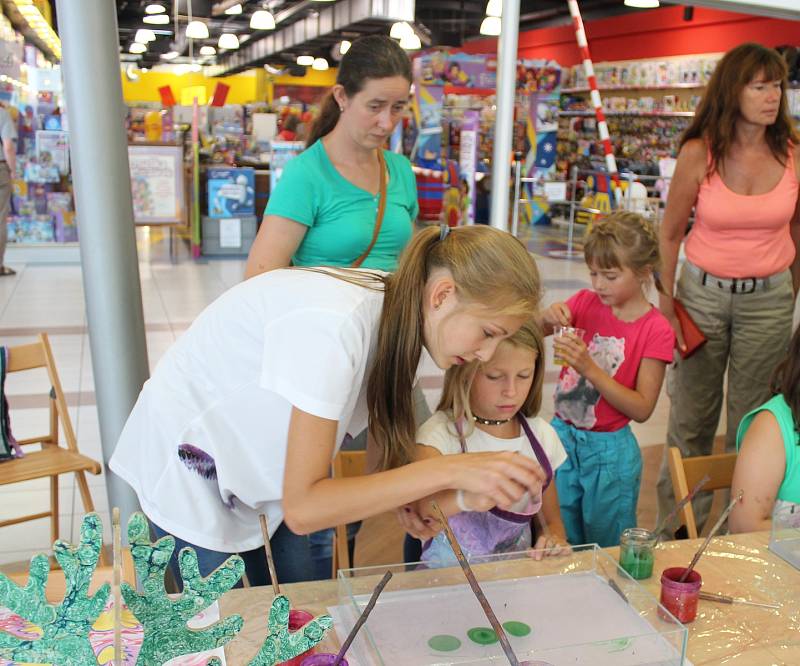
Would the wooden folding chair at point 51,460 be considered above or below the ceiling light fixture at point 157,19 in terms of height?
below

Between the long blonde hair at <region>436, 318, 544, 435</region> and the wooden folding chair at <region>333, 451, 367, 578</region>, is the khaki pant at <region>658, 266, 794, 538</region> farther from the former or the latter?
the wooden folding chair at <region>333, 451, 367, 578</region>

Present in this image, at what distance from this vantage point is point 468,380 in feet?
6.06

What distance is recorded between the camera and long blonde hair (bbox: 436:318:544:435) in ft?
6.06

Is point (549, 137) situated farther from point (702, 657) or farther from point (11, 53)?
point (702, 657)

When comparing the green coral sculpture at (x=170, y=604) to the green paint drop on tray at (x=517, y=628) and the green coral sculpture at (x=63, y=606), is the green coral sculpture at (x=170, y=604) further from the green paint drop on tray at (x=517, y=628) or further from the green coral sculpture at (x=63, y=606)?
the green paint drop on tray at (x=517, y=628)

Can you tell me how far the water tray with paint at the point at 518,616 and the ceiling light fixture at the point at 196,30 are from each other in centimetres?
471

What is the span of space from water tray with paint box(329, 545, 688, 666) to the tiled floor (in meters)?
0.60

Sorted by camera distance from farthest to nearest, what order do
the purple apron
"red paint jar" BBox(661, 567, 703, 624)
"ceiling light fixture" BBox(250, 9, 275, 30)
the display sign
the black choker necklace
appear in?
the display sign → "ceiling light fixture" BBox(250, 9, 275, 30) → the black choker necklace → the purple apron → "red paint jar" BBox(661, 567, 703, 624)

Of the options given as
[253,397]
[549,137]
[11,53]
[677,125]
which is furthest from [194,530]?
[677,125]

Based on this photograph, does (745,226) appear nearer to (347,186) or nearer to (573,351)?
(573,351)

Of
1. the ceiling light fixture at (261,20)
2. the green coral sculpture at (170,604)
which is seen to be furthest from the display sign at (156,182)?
the green coral sculpture at (170,604)

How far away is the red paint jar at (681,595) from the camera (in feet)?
4.65

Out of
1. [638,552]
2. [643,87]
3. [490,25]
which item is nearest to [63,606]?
[638,552]

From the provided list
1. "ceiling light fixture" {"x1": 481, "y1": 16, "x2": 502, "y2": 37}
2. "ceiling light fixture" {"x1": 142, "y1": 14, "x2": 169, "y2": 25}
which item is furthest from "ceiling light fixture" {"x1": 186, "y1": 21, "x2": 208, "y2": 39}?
"ceiling light fixture" {"x1": 481, "y1": 16, "x2": 502, "y2": 37}
